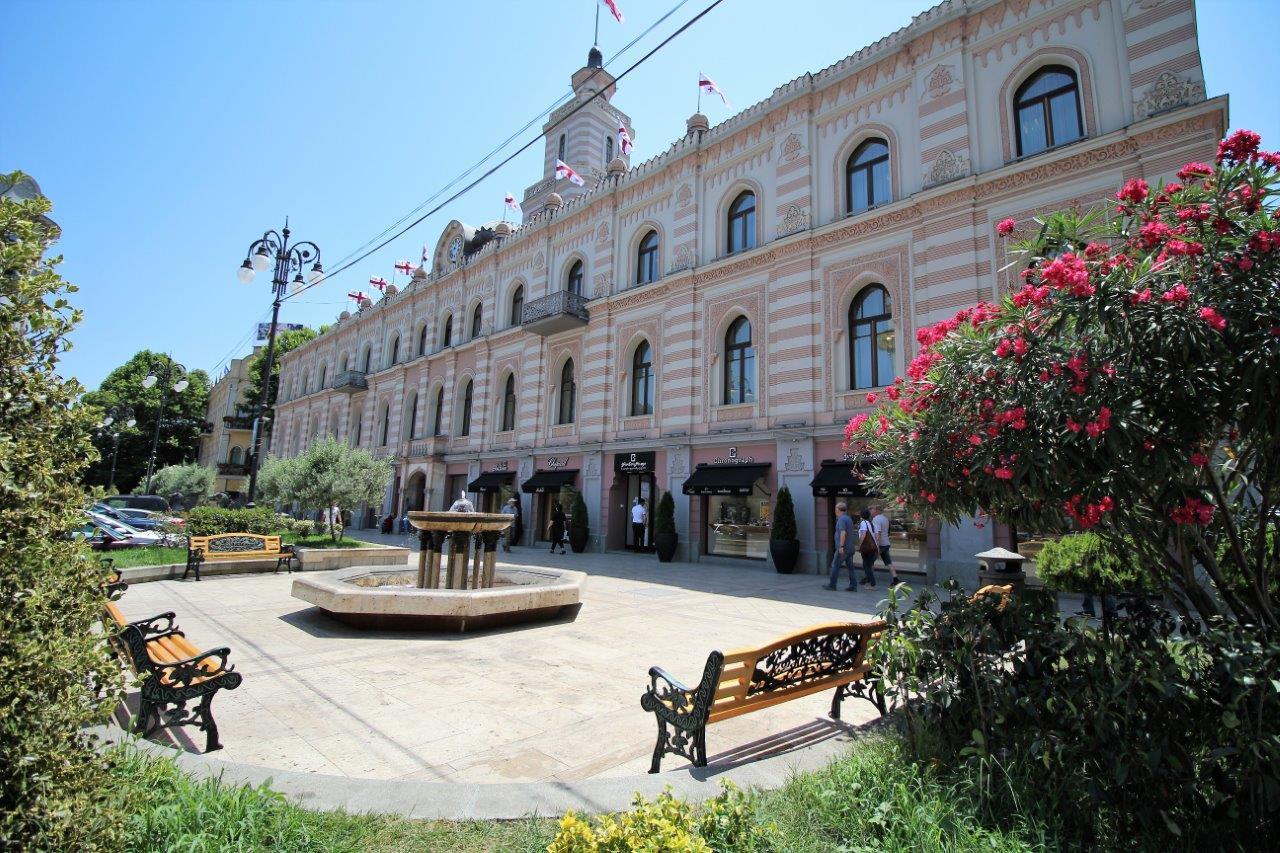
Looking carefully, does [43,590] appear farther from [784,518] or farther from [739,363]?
[739,363]

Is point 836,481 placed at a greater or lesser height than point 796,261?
lesser

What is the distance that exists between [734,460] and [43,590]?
17533 millimetres

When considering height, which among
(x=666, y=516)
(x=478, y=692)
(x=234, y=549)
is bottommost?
(x=478, y=692)

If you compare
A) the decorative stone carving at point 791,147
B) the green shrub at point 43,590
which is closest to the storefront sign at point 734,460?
the decorative stone carving at point 791,147

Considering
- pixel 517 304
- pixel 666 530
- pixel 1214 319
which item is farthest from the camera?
pixel 517 304

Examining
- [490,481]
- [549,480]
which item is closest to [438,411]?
[490,481]

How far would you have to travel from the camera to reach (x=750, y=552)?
18547 mm

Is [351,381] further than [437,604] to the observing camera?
Yes

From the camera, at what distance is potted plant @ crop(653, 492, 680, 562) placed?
1945cm

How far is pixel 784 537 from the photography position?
1656 cm

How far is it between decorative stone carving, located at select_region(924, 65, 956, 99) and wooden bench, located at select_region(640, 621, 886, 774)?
16.7m

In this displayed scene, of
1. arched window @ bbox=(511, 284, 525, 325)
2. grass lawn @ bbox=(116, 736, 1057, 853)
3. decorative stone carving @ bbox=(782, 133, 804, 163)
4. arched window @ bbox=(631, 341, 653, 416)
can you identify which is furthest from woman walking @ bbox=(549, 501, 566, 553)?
grass lawn @ bbox=(116, 736, 1057, 853)

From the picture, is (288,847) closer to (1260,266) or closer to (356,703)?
(356,703)

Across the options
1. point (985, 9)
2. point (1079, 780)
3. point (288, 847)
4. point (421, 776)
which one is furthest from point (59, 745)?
point (985, 9)
